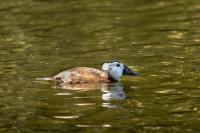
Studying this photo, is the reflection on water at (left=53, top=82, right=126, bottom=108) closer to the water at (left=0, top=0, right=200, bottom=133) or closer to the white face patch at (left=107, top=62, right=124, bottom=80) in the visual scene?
the water at (left=0, top=0, right=200, bottom=133)

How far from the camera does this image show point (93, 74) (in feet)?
45.4

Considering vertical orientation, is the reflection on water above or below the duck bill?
below

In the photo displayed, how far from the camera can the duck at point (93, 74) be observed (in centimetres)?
1376

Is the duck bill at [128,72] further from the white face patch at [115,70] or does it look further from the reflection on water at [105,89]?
the reflection on water at [105,89]

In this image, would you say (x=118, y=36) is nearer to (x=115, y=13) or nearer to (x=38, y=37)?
(x=38, y=37)

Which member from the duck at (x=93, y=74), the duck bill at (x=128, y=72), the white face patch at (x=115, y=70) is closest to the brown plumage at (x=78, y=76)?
the duck at (x=93, y=74)

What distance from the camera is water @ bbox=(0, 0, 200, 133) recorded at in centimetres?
1123

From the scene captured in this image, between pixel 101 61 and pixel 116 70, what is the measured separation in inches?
69.7

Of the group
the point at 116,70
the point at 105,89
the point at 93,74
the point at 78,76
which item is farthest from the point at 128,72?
the point at 78,76

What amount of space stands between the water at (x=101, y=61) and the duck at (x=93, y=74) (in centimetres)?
19

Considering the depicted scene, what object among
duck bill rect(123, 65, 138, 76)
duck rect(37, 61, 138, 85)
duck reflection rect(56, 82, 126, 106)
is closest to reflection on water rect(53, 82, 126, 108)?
duck reflection rect(56, 82, 126, 106)

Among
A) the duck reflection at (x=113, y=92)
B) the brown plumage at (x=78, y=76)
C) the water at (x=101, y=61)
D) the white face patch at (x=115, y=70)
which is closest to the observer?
the water at (x=101, y=61)

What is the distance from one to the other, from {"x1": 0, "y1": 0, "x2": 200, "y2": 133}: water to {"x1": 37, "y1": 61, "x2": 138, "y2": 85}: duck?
0.19m

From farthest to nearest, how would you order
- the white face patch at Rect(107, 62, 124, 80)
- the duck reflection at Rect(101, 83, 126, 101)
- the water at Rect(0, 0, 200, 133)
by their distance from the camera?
the white face patch at Rect(107, 62, 124, 80) → the duck reflection at Rect(101, 83, 126, 101) → the water at Rect(0, 0, 200, 133)
